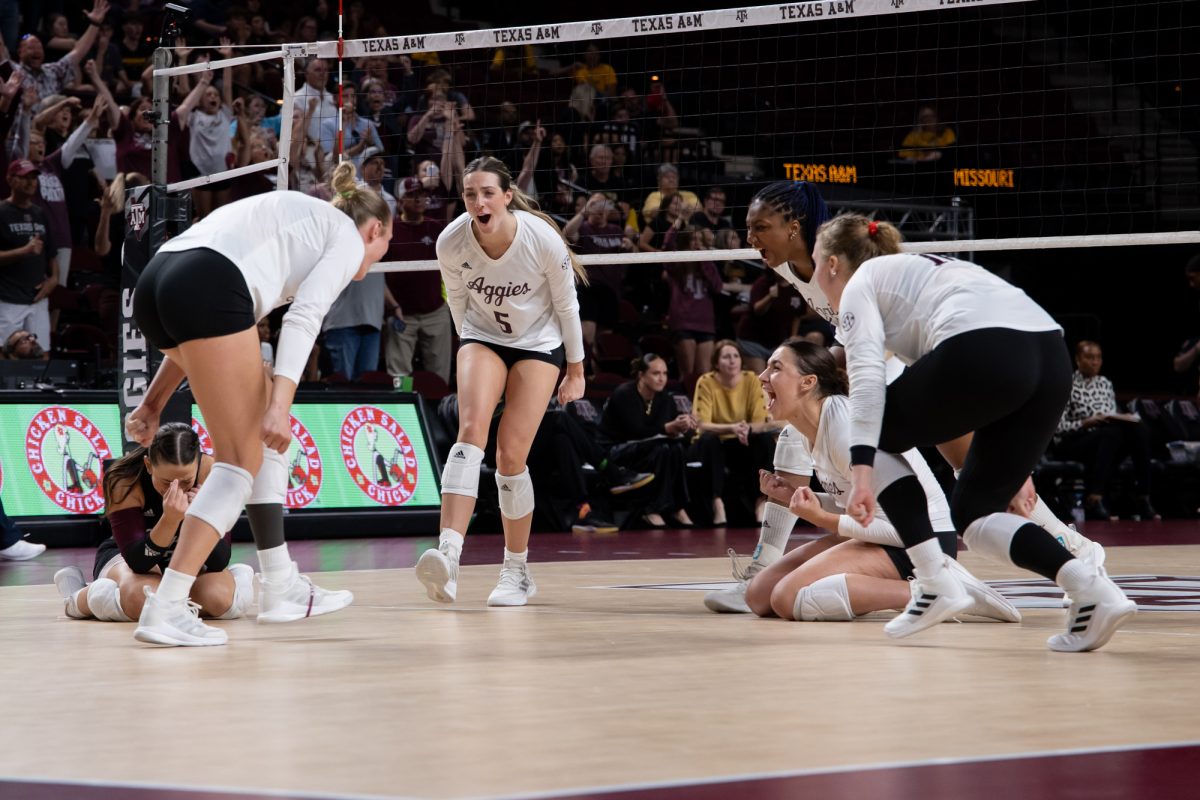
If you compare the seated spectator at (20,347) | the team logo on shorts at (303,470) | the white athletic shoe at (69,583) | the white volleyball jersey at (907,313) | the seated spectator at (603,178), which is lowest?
the team logo on shorts at (303,470)

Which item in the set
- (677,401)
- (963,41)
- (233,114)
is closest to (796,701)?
(677,401)

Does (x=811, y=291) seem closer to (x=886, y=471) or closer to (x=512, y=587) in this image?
(x=886, y=471)

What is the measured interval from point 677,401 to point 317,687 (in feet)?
27.3

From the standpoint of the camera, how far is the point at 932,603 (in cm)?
426

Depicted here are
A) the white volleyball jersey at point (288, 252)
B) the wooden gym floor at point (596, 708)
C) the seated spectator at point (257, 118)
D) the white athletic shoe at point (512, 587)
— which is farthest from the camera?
the seated spectator at point (257, 118)

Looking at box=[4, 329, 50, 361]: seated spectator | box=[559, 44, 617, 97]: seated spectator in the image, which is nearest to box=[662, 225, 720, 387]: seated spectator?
box=[559, 44, 617, 97]: seated spectator

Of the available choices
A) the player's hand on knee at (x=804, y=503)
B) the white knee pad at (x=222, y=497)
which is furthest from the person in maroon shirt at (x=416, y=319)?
the white knee pad at (x=222, y=497)

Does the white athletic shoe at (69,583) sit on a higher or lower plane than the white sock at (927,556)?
lower

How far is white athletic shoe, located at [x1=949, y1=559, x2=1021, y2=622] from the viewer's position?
4766mm

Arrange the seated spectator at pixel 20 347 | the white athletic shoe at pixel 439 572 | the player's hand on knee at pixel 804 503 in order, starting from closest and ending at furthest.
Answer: the player's hand on knee at pixel 804 503 → the white athletic shoe at pixel 439 572 → the seated spectator at pixel 20 347

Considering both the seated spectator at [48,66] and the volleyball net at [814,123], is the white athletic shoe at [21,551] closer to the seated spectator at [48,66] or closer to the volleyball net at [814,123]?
the volleyball net at [814,123]

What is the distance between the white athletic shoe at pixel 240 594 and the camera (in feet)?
16.7

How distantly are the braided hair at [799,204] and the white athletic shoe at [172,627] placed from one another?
94.3 inches

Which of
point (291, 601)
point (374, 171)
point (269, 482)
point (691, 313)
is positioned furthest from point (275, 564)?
point (691, 313)
